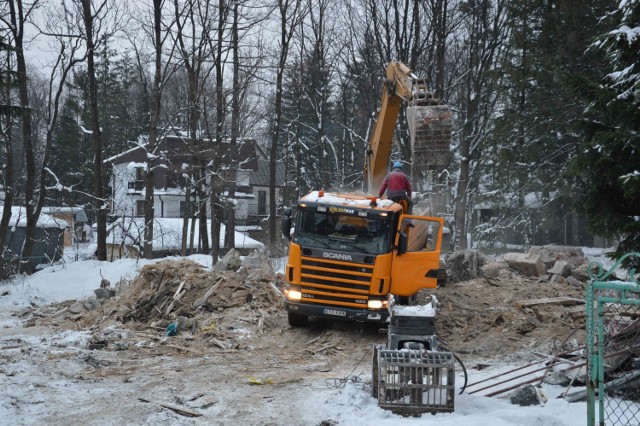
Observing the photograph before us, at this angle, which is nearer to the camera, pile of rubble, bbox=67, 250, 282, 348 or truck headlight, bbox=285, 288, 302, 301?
truck headlight, bbox=285, 288, 302, 301

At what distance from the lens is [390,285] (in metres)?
13.1

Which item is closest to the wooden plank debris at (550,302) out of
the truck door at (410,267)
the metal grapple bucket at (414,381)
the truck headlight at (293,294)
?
the truck door at (410,267)

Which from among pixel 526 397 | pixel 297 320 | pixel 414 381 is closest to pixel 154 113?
pixel 297 320

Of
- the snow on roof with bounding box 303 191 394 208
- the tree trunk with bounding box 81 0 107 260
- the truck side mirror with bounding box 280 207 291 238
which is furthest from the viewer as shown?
the tree trunk with bounding box 81 0 107 260

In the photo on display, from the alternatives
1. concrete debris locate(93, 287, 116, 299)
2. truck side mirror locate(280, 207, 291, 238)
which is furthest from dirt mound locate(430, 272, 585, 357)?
concrete debris locate(93, 287, 116, 299)

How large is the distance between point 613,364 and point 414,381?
7.48ft

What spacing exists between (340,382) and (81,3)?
2190 centimetres

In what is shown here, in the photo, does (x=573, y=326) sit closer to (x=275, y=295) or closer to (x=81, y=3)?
(x=275, y=295)

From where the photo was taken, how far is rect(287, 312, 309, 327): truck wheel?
14.1 m

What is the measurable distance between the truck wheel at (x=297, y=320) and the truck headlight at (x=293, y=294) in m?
0.84

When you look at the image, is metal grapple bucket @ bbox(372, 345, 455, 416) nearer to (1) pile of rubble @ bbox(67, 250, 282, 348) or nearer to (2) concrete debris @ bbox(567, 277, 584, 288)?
(1) pile of rubble @ bbox(67, 250, 282, 348)

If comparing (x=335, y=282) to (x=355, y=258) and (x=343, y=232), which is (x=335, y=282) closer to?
(x=355, y=258)

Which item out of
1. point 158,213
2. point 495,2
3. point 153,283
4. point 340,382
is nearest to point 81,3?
point 153,283

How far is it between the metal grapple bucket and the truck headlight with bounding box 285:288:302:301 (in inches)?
199
